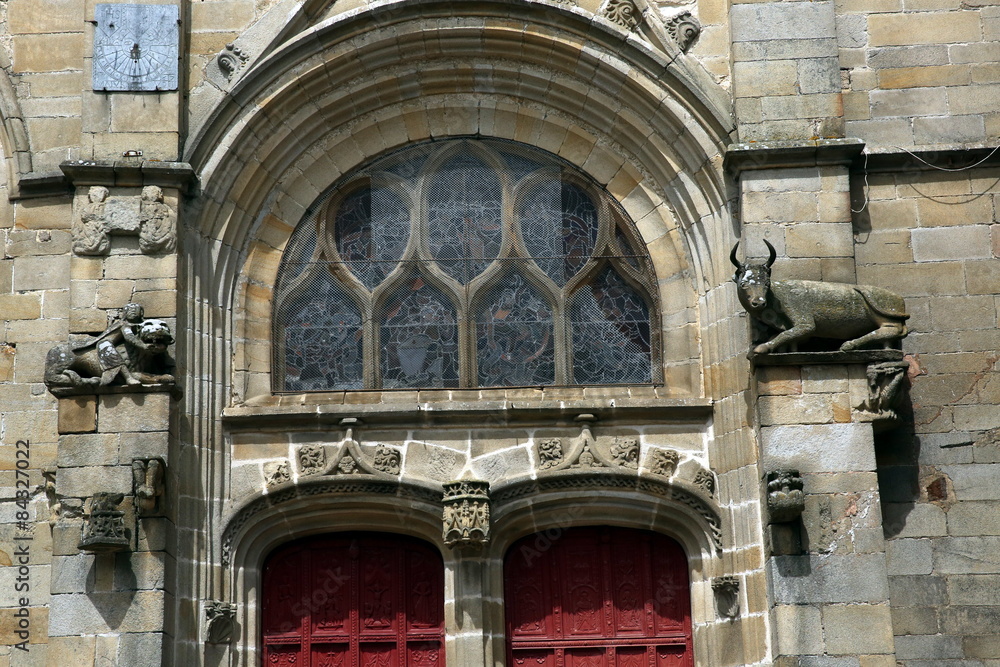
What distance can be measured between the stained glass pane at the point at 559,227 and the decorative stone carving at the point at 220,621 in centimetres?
360

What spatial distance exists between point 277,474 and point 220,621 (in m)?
1.15

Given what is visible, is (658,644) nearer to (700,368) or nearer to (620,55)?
(700,368)

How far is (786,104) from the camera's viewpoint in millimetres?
11555

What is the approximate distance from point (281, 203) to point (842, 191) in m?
4.41

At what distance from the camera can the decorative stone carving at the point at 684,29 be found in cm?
1194

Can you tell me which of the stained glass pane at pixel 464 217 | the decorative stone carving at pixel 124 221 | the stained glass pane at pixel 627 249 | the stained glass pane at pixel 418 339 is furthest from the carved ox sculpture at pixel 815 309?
the decorative stone carving at pixel 124 221

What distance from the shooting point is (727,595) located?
11.1 metres

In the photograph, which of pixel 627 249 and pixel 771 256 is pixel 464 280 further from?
pixel 771 256

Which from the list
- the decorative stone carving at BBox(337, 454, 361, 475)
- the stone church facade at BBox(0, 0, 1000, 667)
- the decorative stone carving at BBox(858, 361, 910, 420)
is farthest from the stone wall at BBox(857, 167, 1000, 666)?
the decorative stone carving at BBox(337, 454, 361, 475)

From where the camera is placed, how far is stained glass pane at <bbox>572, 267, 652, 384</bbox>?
39.3 feet

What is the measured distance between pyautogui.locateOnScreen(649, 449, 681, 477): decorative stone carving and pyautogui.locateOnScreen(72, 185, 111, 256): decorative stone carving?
14.3ft

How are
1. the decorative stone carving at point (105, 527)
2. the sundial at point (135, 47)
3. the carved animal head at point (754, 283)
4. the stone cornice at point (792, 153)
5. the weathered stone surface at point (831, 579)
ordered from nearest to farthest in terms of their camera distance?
1. the weathered stone surface at point (831, 579)
2. the decorative stone carving at point (105, 527)
3. the carved animal head at point (754, 283)
4. the stone cornice at point (792, 153)
5. the sundial at point (135, 47)

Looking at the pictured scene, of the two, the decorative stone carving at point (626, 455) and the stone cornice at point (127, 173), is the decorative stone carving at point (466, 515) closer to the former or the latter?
the decorative stone carving at point (626, 455)

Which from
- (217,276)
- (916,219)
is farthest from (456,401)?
(916,219)
